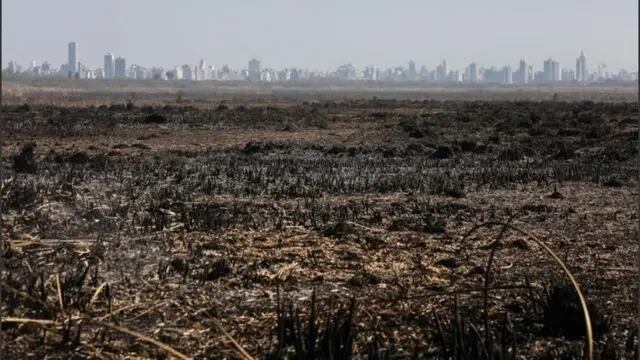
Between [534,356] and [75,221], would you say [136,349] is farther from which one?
[75,221]

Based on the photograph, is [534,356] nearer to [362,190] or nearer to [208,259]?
[208,259]

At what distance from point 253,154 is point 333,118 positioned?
19.0m

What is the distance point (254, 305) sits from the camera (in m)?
6.26

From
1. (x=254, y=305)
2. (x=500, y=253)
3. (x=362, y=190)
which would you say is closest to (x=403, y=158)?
(x=362, y=190)

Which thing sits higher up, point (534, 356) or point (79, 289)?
point (79, 289)

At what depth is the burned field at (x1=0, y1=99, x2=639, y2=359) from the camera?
521 centimetres

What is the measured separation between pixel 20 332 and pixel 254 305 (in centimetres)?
178

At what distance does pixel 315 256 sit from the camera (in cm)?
812

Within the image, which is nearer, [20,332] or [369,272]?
[20,332]

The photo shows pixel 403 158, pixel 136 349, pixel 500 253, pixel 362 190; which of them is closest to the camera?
pixel 136 349

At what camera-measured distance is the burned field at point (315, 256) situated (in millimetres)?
5215

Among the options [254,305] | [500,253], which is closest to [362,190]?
[500,253]

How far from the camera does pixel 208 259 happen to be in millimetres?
7812

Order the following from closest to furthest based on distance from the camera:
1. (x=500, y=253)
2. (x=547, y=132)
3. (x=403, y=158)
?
(x=500, y=253), (x=403, y=158), (x=547, y=132)
